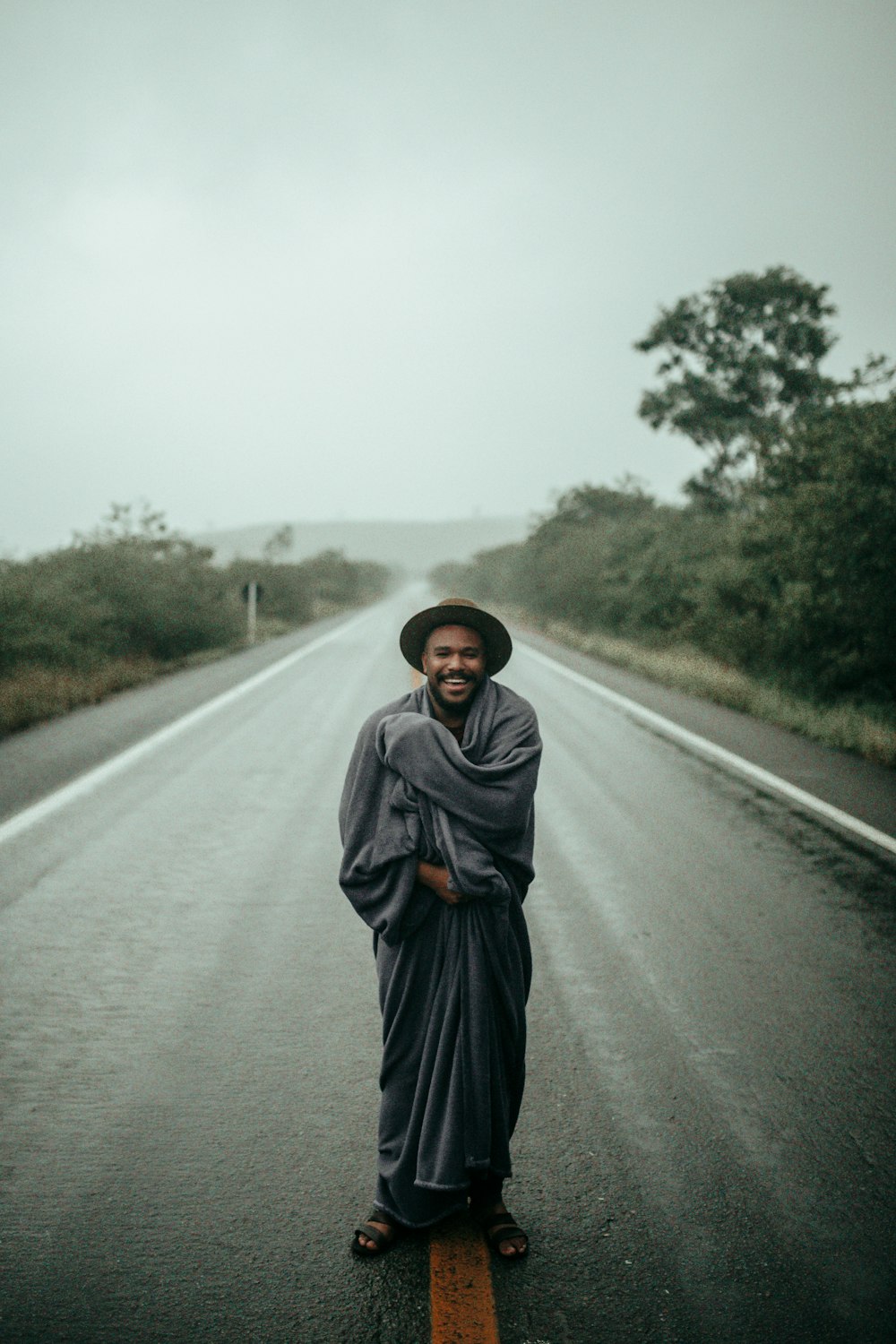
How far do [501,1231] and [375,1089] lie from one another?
926 mm

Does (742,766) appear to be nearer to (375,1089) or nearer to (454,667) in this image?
(375,1089)

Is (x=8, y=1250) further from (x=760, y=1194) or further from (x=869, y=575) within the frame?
(x=869, y=575)

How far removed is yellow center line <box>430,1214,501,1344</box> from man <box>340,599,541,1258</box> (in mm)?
66

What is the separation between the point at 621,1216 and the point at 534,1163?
368 millimetres

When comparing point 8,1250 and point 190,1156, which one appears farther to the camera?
point 190,1156

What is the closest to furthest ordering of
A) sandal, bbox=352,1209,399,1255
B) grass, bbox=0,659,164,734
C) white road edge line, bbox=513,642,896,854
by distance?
sandal, bbox=352,1209,399,1255, white road edge line, bbox=513,642,896,854, grass, bbox=0,659,164,734

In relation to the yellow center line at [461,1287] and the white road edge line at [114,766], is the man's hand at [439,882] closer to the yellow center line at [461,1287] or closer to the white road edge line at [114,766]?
the yellow center line at [461,1287]

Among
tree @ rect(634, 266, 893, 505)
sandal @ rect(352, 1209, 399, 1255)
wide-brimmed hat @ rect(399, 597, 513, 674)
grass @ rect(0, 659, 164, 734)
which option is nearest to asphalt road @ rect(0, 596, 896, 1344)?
sandal @ rect(352, 1209, 399, 1255)

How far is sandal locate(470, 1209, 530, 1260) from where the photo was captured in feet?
9.03

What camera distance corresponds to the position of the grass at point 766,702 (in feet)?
36.0

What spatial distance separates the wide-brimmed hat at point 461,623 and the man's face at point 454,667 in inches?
1.3

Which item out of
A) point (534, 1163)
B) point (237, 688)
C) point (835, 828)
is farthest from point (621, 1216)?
point (237, 688)

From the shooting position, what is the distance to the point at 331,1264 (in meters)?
2.69

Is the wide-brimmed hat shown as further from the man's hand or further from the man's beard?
the man's hand
